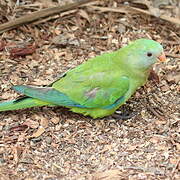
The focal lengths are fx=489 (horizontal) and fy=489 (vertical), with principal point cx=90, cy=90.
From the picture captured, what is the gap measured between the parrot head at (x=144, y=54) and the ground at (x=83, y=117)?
58cm

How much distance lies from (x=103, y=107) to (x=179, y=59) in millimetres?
1573

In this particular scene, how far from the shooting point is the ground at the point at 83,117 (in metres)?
4.64

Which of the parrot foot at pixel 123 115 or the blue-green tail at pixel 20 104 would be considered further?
the parrot foot at pixel 123 115

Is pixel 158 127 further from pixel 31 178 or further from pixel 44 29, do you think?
pixel 44 29

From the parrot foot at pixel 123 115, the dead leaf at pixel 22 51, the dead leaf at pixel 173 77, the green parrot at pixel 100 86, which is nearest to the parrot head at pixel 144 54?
the green parrot at pixel 100 86

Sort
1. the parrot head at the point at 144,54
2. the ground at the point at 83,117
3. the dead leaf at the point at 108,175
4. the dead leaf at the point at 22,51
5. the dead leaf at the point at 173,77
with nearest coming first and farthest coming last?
the dead leaf at the point at 108,175 → the ground at the point at 83,117 → the parrot head at the point at 144,54 → the dead leaf at the point at 173,77 → the dead leaf at the point at 22,51

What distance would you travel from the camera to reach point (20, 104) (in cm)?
515

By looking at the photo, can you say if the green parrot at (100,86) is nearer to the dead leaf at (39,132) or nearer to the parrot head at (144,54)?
the parrot head at (144,54)

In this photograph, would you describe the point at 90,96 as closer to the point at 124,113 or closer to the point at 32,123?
the point at 124,113

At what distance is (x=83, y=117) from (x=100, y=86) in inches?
17.9

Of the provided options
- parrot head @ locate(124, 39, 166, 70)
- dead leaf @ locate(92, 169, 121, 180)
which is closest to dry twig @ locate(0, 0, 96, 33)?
parrot head @ locate(124, 39, 166, 70)

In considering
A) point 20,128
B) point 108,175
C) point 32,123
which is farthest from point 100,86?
point 108,175

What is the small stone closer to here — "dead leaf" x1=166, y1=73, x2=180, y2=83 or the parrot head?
the parrot head

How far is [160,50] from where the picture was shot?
5.06m
